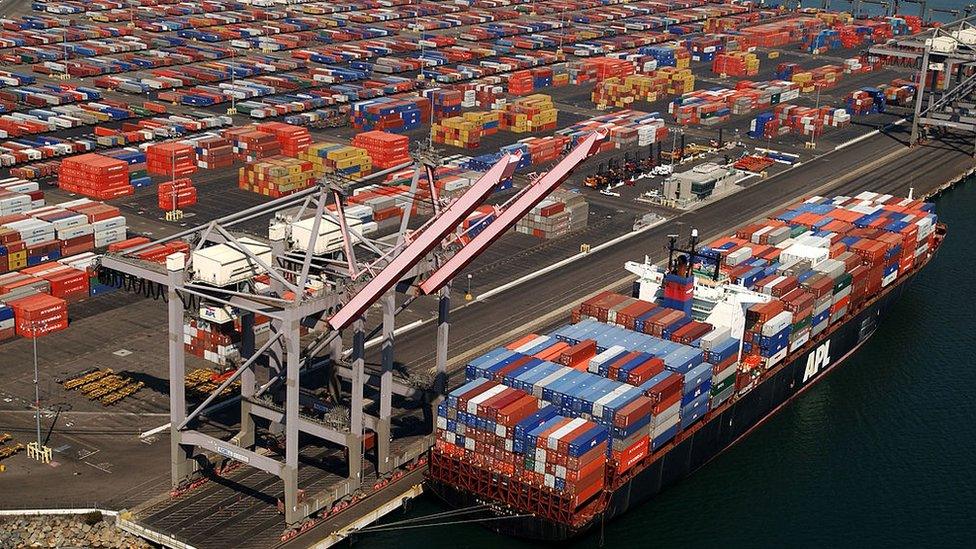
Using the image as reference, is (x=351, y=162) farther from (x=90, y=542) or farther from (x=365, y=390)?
(x=90, y=542)

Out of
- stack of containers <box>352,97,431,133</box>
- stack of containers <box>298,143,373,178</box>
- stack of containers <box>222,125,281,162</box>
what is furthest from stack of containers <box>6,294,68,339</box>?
stack of containers <box>352,97,431,133</box>

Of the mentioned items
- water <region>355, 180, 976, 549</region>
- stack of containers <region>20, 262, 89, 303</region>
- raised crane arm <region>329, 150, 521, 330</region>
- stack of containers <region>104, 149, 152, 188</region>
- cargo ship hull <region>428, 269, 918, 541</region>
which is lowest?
water <region>355, 180, 976, 549</region>

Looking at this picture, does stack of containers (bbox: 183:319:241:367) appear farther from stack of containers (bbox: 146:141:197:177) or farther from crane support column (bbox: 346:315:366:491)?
stack of containers (bbox: 146:141:197:177)

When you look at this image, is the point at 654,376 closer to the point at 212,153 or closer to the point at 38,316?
the point at 38,316

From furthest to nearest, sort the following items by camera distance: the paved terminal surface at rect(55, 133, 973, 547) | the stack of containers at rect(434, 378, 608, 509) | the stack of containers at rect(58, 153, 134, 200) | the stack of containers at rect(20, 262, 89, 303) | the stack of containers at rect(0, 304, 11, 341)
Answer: the stack of containers at rect(58, 153, 134, 200) → the stack of containers at rect(20, 262, 89, 303) → the stack of containers at rect(0, 304, 11, 341) → the paved terminal surface at rect(55, 133, 973, 547) → the stack of containers at rect(434, 378, 608, 509)

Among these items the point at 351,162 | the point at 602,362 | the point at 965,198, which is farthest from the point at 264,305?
the point at 965,198

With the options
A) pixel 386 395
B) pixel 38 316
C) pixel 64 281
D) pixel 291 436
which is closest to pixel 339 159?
pixel 64 281

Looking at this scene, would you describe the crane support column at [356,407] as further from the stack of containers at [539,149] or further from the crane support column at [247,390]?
the stack of containers at [539,149]
